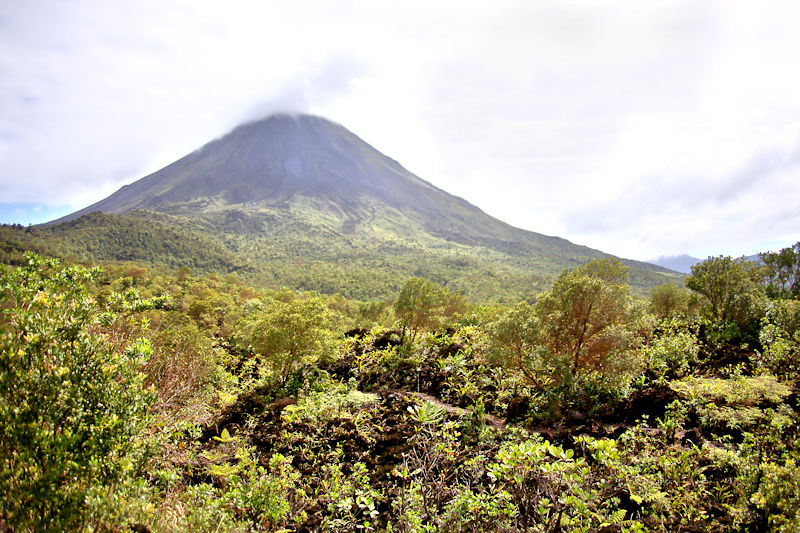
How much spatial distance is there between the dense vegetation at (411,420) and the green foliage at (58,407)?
18 mm

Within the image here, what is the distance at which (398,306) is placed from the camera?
493 inches

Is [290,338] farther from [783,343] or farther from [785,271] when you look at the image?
[785,271]

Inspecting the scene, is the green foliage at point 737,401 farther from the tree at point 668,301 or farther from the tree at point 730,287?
the tree at point 668,301

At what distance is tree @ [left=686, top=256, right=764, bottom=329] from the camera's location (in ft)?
32.7

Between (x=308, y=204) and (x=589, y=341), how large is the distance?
18995cm

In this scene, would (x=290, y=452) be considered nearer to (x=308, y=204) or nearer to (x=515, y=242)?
(x=515, y=242)

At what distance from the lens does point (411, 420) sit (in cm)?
677

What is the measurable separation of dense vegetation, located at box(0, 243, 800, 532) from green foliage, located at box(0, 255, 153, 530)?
2 centimetres

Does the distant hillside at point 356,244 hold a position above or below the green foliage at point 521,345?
above

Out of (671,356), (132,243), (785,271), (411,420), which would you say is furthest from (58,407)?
(132,243)

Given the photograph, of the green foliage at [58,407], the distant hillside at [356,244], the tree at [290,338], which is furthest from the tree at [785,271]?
the distant hillside at [356,244]

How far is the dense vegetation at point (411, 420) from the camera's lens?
3.14 metres

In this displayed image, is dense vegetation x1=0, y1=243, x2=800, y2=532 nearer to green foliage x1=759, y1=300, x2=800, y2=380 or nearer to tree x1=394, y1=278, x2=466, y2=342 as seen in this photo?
green foliage x1=759, y1=300, x2=800, y2=380

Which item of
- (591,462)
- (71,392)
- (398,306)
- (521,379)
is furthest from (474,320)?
(71,392)
